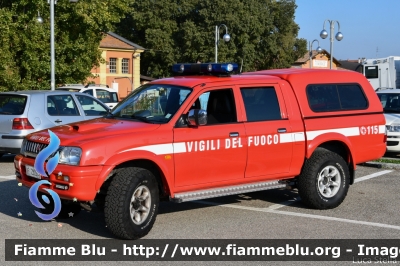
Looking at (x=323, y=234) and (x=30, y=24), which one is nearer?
(x=323, y=234)

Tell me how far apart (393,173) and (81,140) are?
7.58 metres

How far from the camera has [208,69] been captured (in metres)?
8.07

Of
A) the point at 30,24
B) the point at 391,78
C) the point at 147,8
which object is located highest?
the point at 147,8

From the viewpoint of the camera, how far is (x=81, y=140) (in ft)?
21.7

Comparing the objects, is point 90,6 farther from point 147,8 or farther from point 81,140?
point 147,8

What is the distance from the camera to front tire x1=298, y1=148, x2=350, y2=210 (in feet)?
27.5

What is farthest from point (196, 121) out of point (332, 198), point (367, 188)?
point (367, 188)

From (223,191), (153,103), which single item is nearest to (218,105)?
(153,103)

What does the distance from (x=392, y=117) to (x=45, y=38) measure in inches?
698

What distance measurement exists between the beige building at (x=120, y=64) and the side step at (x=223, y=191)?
43171 mm

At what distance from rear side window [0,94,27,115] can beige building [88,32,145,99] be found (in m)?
37.6

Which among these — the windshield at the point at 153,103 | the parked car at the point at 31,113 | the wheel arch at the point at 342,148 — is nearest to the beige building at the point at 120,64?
the parked car at the point at 31,113

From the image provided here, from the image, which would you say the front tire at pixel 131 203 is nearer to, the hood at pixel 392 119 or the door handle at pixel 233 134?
the door handle at pixel 233 134

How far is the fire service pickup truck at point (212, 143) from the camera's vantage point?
662 centimetres
